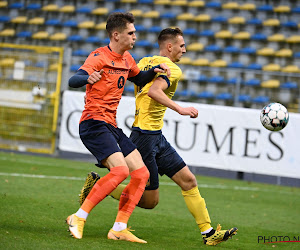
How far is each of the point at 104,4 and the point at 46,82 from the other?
7209 millimetres

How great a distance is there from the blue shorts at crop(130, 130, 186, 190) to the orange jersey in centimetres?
49

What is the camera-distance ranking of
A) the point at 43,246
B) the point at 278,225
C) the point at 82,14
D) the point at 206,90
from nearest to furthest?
the point at 43,246
the point at 278,225
the point at 206,90
the point at 82,14

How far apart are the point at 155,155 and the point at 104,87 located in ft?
3.10

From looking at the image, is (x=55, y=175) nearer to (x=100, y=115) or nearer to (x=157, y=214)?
(x=157, y=214)

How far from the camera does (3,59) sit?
13.8 meters

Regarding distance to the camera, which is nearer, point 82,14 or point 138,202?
point 138,202

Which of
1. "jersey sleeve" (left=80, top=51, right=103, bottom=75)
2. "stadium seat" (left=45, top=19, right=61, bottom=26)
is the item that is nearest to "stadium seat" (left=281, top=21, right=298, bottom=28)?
"stadium seat" (left=45, top=19, right=61, bottom=26)

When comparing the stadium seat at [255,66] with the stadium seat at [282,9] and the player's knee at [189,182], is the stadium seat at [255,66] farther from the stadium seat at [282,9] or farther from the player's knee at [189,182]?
the player's knee at [189,182]

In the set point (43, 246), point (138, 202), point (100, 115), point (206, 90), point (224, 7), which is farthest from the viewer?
point (224, 7)

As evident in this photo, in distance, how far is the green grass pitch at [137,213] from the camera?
5051 mm

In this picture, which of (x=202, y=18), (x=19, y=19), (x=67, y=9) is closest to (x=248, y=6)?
(x=202, y=18)

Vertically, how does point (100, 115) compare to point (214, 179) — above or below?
above

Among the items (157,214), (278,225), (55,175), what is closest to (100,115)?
(157,214)

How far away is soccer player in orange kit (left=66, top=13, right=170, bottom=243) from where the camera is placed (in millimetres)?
4992
